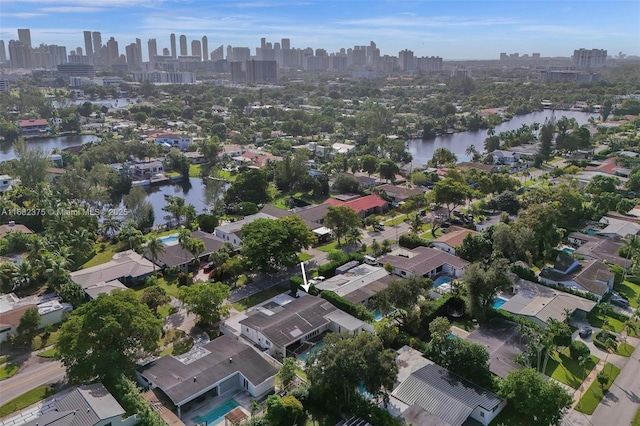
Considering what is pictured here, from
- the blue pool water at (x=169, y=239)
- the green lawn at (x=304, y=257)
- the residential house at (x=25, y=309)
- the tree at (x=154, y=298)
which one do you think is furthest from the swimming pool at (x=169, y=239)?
the tree at (x=154, y=298)

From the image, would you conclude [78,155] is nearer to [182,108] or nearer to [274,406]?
[182,108]

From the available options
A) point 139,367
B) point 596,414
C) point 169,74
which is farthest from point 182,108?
point 596,414

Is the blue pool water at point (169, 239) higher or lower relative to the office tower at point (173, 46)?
lower

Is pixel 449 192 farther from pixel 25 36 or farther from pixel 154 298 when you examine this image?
pixel 25 36

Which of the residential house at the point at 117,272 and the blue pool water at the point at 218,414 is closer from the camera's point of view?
the blue pool water at the point at 218,414

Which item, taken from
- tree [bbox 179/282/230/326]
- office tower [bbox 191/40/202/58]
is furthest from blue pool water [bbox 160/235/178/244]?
office tower [bbox 191/40/202/58]

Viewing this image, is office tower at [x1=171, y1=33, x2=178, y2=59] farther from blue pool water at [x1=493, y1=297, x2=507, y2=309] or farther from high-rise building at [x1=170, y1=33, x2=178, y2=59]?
blue pool water at [x1=493, y1=297, x2=507, y2=309]

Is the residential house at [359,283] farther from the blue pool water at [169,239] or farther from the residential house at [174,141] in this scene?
the residential house at [174,141]
